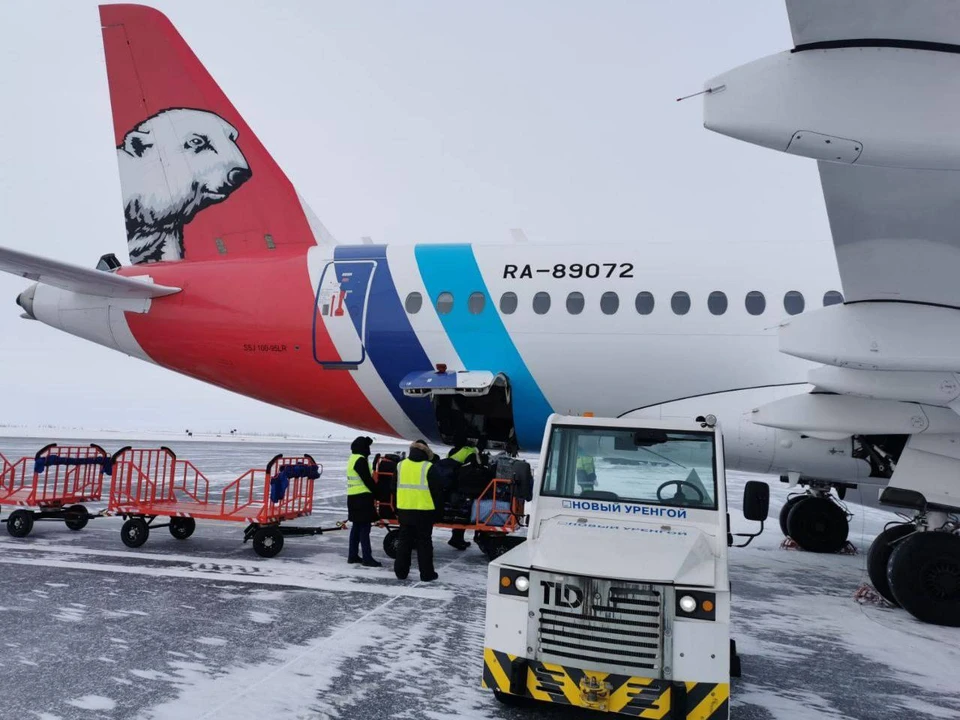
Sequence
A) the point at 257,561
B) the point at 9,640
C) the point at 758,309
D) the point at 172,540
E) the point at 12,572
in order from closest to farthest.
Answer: the point at 9,640
the point at 12,572
the point at 257,561
the point at 758,309
the point at 172,540

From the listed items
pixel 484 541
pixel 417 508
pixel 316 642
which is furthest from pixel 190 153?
pixel 316 642

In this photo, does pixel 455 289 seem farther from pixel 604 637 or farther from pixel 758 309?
pixel 604 637

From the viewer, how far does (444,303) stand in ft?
35.8

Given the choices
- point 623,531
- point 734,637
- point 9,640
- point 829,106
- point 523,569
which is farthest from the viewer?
point 734,637

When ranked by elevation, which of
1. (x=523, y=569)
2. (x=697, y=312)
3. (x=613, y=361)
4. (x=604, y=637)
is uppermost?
(x=697, y=312)

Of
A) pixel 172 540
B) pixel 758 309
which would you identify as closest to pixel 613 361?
pixel 758 309

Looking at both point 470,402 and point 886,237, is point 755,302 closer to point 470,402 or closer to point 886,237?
point 886,237

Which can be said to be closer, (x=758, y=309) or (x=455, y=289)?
(x=758, y=309)

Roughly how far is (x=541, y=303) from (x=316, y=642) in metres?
6.09

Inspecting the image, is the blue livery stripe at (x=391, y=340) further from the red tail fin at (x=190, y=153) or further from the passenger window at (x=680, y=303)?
the passenger window at (x=680, y=303)

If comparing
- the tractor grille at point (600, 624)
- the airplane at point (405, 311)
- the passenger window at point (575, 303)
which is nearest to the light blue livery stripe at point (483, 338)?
the airplane at point (405, 311)

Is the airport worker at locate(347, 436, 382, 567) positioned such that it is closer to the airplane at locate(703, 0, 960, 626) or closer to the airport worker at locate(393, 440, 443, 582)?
the airport worker at locate(393, 440, 443, 582)

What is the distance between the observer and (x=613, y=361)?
33.5ft

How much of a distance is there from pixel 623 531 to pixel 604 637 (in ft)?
3.49
